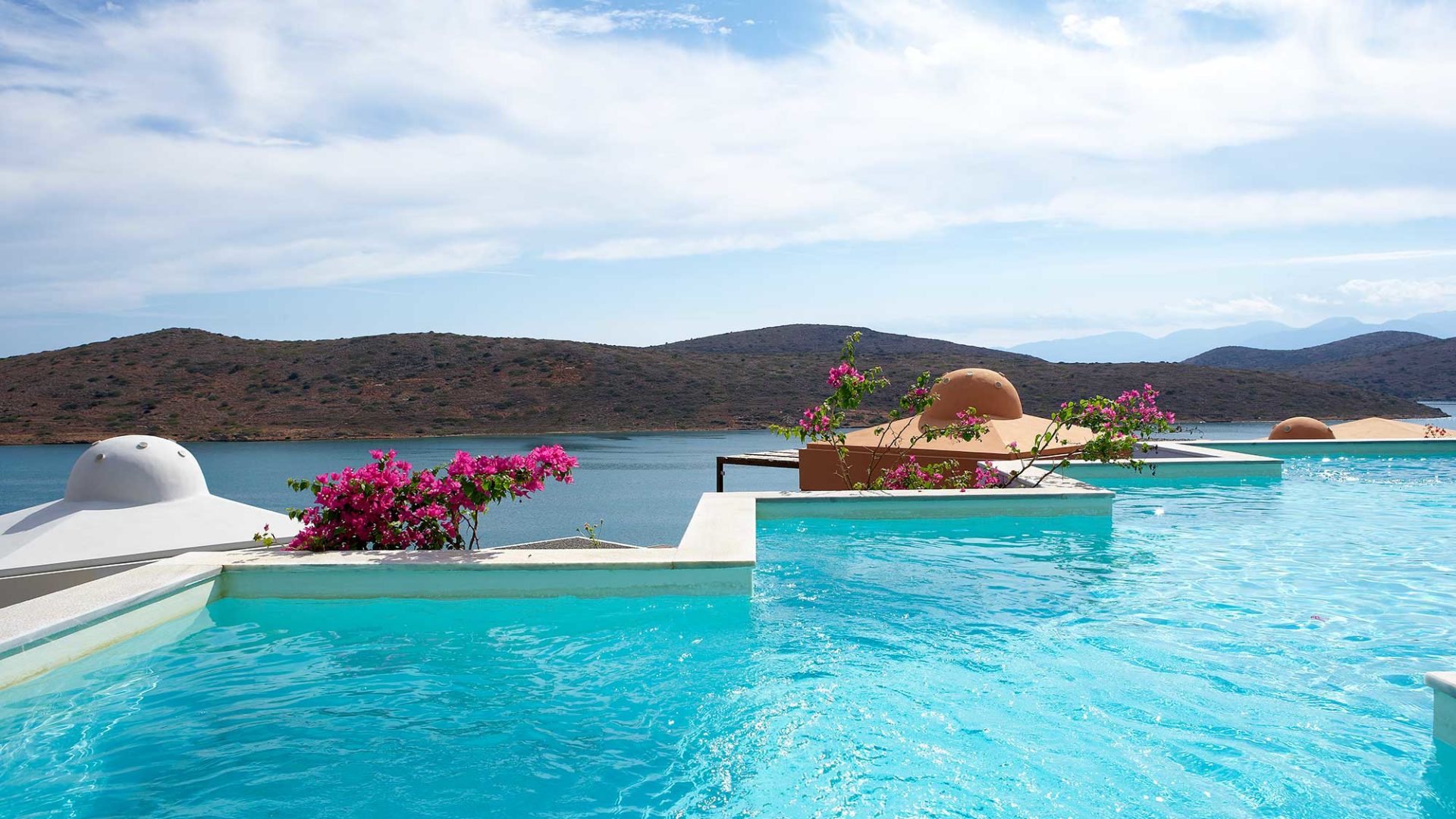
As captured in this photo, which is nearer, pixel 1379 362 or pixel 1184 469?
pixel 1184 469

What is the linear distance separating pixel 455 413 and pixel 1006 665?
5437cm

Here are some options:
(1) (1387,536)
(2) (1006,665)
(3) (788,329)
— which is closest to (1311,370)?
(3) (788,329)

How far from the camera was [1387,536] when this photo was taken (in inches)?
318

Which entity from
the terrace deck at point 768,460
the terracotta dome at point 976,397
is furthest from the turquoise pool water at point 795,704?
the terrace deck at point 768,460

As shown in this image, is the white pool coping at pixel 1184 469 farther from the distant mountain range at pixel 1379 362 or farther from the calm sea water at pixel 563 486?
the distant mountain range at pixel 1379 362

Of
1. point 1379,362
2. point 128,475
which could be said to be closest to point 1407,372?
point 1379,362

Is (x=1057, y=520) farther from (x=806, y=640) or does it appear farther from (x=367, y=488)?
(x=367, y=488)

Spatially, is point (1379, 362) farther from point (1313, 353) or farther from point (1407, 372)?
point (1313, 353)

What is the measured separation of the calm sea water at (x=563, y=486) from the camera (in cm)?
2427

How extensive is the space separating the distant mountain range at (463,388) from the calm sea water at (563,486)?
7.98ft

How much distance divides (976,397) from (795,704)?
1163 cm

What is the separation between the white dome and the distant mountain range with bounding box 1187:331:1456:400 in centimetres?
7680

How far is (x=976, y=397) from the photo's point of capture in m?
15.1

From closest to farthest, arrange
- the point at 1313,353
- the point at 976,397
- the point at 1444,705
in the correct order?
the point at 1444,705 → the point at 976,397 → the point at 1313,353
